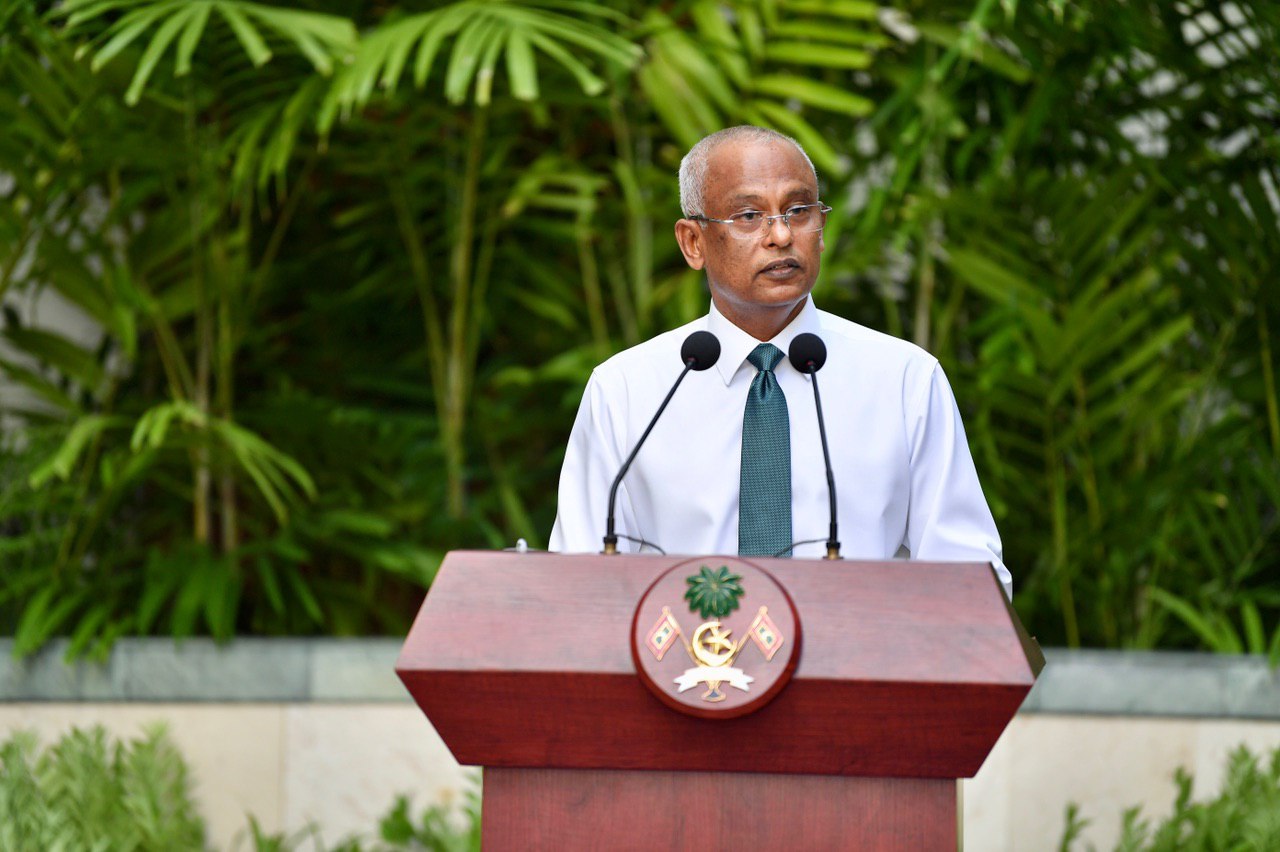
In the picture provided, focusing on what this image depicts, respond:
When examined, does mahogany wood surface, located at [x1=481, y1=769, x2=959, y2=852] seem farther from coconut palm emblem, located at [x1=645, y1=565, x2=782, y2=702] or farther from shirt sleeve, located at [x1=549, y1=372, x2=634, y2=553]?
shirt sleeve, located at [x1=549, y1=372, x2=634, y2=553]

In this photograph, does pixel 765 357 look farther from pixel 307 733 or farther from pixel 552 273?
pixel 552 273

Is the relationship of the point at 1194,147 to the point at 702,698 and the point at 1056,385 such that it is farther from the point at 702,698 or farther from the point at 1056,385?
the point at 702,698

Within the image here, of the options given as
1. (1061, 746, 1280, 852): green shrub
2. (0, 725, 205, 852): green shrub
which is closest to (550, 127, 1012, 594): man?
(1061, 746, 1280, 852): green shrub

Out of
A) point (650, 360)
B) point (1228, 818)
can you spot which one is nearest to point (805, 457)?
point (650, 360)

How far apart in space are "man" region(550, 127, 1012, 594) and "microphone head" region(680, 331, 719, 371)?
0.16m

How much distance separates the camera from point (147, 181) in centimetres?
439

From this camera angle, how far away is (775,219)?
2043 millimetres

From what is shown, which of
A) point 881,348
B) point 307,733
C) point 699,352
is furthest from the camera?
point 307,733

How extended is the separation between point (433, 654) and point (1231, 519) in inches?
116

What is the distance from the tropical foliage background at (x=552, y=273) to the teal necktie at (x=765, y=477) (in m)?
1.73

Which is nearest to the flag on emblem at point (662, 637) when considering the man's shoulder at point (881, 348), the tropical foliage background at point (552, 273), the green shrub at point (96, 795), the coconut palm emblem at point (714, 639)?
the coconut palm emblem at point (714, 639)

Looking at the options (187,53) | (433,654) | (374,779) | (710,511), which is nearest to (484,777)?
(433,654)

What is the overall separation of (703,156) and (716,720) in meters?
0.80

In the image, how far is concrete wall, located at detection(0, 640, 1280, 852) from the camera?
405 cm
